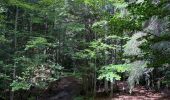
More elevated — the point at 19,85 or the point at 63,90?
the point at 19,85

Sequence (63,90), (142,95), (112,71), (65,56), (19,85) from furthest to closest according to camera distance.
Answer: (65,56) → (63,90) → (142,95) → (112,71) → (19,85)

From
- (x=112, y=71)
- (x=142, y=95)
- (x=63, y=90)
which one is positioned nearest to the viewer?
(x=112, y=71)

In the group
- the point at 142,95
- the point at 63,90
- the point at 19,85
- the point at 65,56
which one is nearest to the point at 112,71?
the point at 142,95

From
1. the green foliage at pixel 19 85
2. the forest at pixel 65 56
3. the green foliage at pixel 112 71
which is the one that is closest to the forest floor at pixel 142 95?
the forest at pixel 65 56

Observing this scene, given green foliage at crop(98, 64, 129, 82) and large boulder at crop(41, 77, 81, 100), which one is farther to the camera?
large boulder at crop(41, 77, 81, 100)

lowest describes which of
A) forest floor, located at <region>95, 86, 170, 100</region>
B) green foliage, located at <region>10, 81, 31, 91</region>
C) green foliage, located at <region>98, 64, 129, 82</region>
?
forest floor, located at <region>95, 86, 170, 100</region>

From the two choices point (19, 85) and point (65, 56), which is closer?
point (19, 85)

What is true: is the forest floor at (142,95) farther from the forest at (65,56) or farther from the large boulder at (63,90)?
the large boulder at (63,90)

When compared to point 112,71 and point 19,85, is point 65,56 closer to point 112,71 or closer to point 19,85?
point 112,71

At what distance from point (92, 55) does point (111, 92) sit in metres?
3.27

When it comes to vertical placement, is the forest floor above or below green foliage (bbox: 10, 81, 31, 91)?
below

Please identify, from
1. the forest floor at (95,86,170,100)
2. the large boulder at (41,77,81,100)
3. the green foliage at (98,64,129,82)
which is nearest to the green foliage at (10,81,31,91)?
the large boulder at (41,77,81,100)

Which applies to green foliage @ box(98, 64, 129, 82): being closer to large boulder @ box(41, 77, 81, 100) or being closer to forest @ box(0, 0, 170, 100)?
forest @ box(0, 0, 170, 100)

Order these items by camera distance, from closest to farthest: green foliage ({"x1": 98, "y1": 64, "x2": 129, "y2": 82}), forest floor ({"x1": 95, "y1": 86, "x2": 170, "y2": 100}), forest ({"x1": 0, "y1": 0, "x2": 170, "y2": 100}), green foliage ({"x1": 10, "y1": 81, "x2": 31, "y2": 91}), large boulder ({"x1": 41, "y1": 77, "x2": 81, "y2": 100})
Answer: green foliage ({"x1": 10, "y1": 81, "x2": 31, "y2": 91}) < green foliage ({"x1": 98, "y1": 64, "x2": 129, "y2": 82}) < forest ({"x1": 0, "y1": 0, "x2": 170, "y2": 100}) < forest floor ({"x1": 95, "y1": 86, "x2": 170, "y2": 100}) < large boulder ({"x1": 41, "y1": 77, "x2": 81, "y2": 100})
